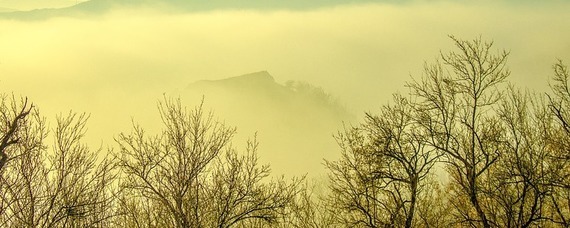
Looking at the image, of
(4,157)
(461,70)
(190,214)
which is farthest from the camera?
(461,70)

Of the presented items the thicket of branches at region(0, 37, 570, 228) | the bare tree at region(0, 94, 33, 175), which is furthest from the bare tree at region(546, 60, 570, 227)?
the bare tree at region(0, 94, 33, 175)

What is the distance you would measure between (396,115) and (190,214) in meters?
9.75

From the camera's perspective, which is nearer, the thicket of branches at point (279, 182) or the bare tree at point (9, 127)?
the bare tree at point (9, 127)

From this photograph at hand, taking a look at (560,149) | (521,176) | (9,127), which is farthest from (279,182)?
(560,149)

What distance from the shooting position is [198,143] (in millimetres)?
18688

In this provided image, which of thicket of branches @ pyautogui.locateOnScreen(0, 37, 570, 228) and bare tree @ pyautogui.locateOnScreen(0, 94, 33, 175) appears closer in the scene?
bare tree @ pyautogui.locateOnScreen(0, 94, 33, 175)

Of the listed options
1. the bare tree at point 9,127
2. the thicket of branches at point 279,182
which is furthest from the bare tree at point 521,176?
the bare tree at point 9,127

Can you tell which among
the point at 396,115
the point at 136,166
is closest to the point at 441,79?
the point at 396,115

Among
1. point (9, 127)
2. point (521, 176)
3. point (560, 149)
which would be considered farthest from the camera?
point (560, 149)

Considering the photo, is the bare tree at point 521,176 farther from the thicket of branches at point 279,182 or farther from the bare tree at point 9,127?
the bare tree at point 9,127

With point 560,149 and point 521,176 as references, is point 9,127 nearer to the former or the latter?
point 521,176

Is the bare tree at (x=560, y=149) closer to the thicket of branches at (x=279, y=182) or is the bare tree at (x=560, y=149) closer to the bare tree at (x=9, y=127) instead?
the thicket of branches at (x=279, y=182)

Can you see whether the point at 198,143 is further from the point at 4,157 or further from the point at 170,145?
the point at 4,157

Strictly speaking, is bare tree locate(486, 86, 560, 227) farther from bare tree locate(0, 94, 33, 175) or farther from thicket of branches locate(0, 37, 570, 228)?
bare tree locate(0, 94, 33, 175)
